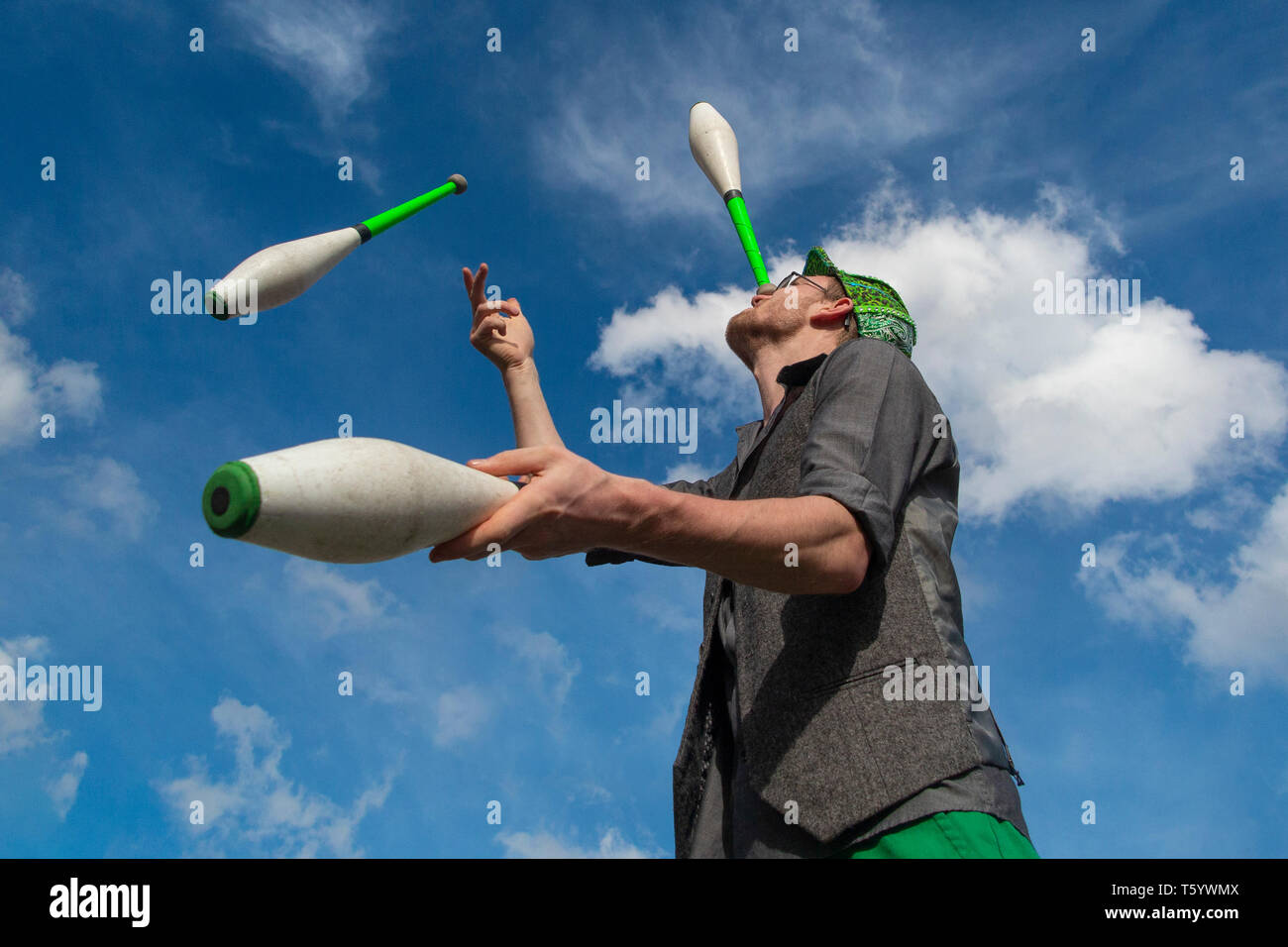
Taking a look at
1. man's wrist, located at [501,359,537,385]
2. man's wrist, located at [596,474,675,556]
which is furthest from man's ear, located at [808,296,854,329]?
man's wrist, located at [596,474,675,556]

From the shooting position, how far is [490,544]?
1641mm

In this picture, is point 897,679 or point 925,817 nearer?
point 925,817

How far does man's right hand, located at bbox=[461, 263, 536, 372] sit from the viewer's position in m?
3.23

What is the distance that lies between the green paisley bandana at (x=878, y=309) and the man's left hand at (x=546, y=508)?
186 centimetres

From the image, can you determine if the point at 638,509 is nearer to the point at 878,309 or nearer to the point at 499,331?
the point at 499,331

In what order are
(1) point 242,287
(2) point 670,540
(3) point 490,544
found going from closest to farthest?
(3) point 490,544, (2) point 670,540, (1) point 242,287

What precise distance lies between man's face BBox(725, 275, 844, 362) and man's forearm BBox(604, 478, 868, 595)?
1537 mm

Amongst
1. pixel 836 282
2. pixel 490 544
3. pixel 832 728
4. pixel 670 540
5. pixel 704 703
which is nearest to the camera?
pixel 490 544

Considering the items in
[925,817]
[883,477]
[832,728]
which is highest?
[883,477]

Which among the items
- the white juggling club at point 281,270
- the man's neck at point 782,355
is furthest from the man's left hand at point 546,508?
the man's neck at point 782,355

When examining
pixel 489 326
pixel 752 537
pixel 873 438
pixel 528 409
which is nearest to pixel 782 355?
pixel 528 409
